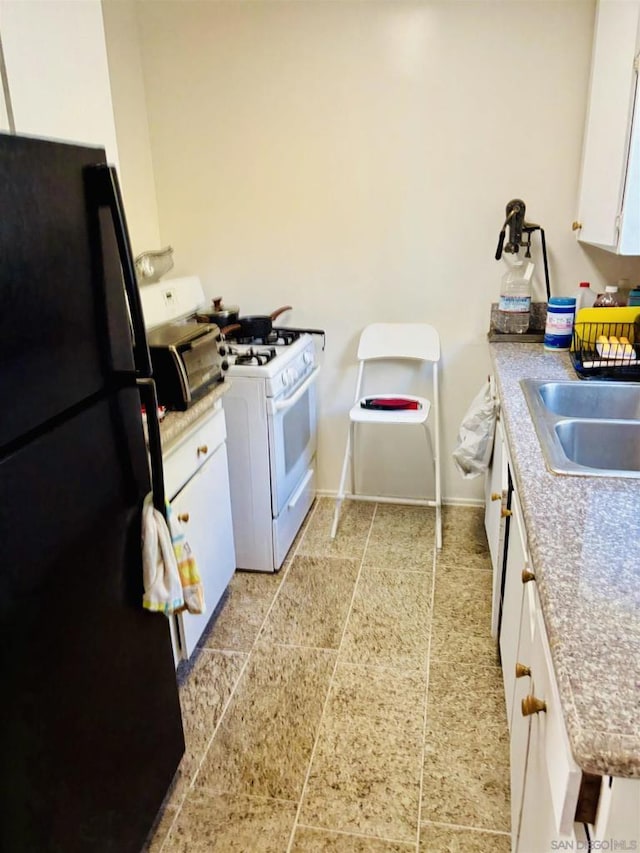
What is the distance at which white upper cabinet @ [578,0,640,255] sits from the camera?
1.81 metres

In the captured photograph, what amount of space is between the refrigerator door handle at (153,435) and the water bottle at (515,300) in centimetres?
181

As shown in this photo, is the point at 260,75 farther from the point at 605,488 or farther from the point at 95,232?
the point at 605,488

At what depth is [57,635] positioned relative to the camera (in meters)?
1.06

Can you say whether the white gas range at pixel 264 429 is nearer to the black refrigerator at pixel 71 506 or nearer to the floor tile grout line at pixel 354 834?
the black refrigerator at pixel 71 506

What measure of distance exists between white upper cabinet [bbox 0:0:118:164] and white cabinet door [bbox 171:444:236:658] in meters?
0.98

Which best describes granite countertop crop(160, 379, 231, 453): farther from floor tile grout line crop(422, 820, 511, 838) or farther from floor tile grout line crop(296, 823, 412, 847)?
floor tile grout line crop(422, 820, 511, 838)

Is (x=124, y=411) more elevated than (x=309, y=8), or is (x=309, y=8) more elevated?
(x=309, y=8)

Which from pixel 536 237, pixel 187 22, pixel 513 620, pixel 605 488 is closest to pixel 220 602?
pixel 513 620

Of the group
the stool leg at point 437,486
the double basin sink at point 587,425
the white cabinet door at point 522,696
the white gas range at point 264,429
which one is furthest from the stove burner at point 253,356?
the white cabinet door at point 522,696

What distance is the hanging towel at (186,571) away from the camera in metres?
1.46

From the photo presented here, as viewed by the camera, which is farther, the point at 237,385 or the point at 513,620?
the point at 237,385

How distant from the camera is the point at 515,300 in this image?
263cm

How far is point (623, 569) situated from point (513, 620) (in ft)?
1.99

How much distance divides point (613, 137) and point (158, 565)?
1920 mm
